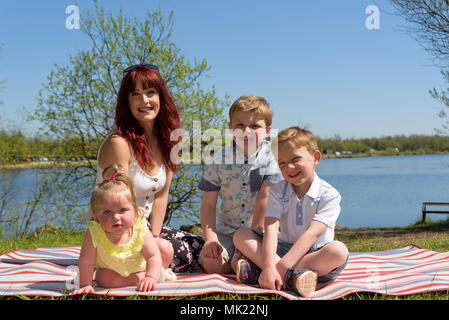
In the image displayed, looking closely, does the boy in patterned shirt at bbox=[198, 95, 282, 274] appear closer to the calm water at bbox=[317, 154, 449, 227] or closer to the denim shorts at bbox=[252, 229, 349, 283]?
the denim shorts at bbox=[252, 229, 349, 283]

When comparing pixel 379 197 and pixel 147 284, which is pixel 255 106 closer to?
pixel 147 284

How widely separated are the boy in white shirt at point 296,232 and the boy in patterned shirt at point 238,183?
8.5 inches

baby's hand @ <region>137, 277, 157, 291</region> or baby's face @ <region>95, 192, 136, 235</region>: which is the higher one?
baby's face @ <region>95, 192, 136, 235</region>

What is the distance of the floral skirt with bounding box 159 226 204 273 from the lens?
11.9 feet

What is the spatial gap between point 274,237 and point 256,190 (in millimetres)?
572

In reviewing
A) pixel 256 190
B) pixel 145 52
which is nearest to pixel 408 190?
pixel 145 52

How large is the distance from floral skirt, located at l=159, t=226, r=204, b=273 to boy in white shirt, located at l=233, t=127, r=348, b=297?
→ 23.6 inches

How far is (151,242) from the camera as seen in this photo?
298cm

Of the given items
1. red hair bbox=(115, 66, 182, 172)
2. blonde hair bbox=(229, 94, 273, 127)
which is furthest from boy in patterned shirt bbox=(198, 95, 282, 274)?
red hair bbox=(115, 66, 182, 172)

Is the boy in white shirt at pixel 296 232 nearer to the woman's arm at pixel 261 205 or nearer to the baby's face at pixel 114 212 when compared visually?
the woman's arm at pixel 261 205

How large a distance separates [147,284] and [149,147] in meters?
1.20

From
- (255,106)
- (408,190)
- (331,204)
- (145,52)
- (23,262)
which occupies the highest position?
(145,52)

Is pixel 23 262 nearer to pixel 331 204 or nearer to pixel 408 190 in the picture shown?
pixel 331 204

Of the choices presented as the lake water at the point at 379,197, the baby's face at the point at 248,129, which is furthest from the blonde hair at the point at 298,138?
the lake water at the point at 379,197
